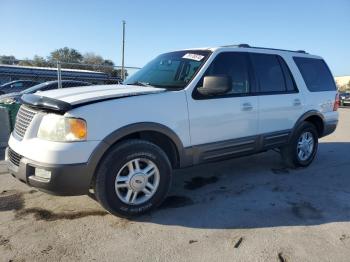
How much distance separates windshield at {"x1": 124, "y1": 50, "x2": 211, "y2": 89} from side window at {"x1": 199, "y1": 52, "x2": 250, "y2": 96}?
0.17 meters

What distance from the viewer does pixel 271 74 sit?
546 centimetres

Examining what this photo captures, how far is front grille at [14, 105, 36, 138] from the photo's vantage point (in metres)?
3.80

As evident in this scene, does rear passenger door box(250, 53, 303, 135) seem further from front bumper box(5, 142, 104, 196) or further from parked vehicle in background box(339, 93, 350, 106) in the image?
parked vehicle in background box(339, 93, 350, 106)

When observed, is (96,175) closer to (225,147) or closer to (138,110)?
(138,110)

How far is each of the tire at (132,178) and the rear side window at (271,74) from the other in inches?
80.6

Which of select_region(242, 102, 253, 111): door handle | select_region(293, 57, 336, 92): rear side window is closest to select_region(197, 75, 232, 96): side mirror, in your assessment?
select_region(242, 102, 253, 111): door handle

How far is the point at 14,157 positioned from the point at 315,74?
4933mm

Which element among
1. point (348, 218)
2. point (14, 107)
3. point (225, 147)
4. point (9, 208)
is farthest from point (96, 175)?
point (14, 107)

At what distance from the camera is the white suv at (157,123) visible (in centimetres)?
353

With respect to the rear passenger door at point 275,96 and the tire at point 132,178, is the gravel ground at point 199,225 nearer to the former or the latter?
the tire at point 132,178

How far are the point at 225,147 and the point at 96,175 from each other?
5.88 feet

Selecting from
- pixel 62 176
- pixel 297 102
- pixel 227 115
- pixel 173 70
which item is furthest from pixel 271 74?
pixel 62 176

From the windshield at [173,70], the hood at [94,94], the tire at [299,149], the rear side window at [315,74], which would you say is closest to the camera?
the hood at [94,94]

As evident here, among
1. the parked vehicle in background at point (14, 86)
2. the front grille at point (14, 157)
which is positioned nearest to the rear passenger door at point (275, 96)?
the front grille at point (14, 157)
